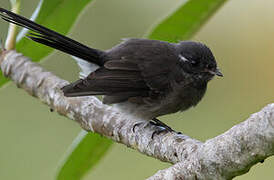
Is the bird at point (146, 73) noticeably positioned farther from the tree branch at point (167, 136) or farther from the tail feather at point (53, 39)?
the tree branch at point (167, 136)

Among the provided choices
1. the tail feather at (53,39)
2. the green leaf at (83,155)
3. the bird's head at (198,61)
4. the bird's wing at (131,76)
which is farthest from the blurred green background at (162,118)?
the green leaf at (83,155)

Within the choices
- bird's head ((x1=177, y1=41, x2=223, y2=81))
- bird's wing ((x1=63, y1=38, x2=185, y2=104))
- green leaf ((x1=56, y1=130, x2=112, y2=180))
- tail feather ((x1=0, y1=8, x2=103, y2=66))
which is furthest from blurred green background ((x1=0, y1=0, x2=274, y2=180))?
green leaf ((x1=56, y1=130, x2=112, y2=180))

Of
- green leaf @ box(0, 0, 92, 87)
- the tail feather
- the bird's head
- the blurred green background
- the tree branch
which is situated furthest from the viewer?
the blurred green background

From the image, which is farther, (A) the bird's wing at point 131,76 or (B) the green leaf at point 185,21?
(A) the bird's wing at point 131,76

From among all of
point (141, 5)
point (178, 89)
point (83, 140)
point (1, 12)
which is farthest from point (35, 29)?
point (141, 5)

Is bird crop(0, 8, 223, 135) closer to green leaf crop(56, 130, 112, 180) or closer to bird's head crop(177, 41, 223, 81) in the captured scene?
bird's head crop(177, 41, 223, 81)

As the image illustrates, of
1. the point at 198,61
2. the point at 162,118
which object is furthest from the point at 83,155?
the point at 162,118

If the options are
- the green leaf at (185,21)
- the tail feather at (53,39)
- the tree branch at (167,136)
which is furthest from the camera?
the green leaf at (185,21)
